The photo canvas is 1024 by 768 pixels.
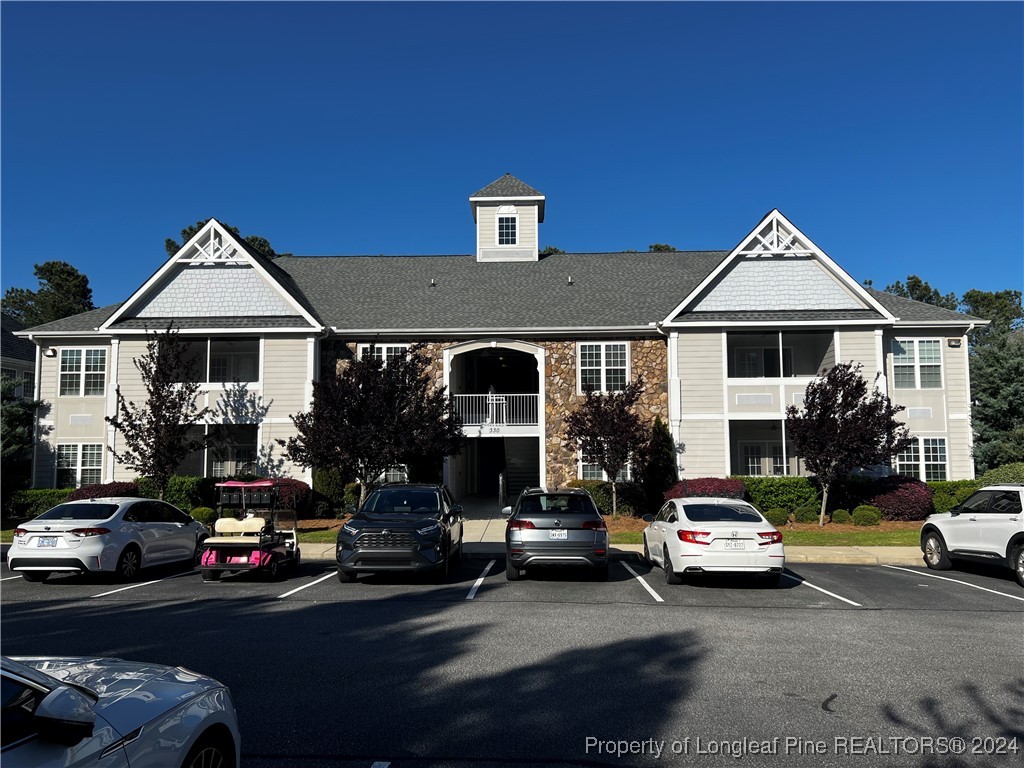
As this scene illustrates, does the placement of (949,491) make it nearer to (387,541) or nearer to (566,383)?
(566,383)

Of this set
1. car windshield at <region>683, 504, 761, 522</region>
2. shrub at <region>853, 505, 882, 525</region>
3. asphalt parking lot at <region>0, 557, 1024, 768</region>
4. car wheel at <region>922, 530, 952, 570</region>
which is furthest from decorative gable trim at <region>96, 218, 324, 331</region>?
car wheel at <region>922, 530, 952, 570</region>

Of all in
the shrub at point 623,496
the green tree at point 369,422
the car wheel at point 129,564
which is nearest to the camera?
the car wheel at point 129,564

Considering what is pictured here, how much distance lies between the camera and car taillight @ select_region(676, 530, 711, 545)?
11734 mm

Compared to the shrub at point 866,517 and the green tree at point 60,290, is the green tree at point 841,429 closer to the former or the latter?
the shrub at point 866,517

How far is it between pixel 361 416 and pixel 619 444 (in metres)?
7.66

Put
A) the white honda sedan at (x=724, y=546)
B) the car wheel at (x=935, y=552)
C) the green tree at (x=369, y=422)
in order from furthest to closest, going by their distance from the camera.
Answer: the green tree at (x=369, y=422)
the car wheel at (x=935, y=552)
the white honda sedan at (x=724, y=546)

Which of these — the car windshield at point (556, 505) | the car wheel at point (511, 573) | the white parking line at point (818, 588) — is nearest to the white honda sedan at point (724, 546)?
the white parking line at point (818, 588)

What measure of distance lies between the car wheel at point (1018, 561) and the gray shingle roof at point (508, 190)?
22669 mm

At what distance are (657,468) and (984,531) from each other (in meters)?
10.8

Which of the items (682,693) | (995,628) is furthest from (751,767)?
(995,628)

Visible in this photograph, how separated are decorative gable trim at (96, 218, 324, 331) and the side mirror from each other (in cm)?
2219

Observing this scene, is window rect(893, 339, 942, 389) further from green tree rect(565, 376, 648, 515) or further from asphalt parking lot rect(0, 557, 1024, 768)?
asphalt parking lot rect(0, 557, 1024, 768)

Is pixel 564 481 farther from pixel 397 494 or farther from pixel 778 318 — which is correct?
pixel 397 494

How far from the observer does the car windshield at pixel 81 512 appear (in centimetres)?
1296
